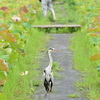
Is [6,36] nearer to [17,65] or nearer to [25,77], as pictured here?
[25,77]

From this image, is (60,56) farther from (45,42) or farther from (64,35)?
(64,35)

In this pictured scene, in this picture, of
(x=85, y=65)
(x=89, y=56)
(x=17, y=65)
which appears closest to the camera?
(x=17, y=65)

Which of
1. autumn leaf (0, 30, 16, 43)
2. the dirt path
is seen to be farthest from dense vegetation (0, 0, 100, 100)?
the dirt path

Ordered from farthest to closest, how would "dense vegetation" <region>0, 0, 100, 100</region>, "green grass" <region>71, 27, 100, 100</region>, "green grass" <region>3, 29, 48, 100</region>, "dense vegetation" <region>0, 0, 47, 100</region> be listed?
1. "green grass" <region>71, 27, 100, 100</region>
2. "green grass" <region>3, 29, 48, 100</region>
3. "dense vegetation" <region>0, 0, 100, 100</region>
4. "dense vegetation" <region>0, 0, 47, 100</region>

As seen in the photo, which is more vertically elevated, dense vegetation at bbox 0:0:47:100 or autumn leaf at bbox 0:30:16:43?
autumn leaf at bbox 0:30:16:43

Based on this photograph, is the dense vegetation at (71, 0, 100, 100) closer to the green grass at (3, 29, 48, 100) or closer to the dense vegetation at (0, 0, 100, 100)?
the dense vegetation at (0, 0, 100, 100)

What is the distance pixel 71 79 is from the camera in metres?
6.05

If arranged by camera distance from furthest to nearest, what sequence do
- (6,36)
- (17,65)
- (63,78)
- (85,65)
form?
(85,65)
(17,65)
(63,78)
(6,36)

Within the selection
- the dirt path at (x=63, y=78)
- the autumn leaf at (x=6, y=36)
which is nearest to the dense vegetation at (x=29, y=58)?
the autumn leaf at (x=6, y=36)

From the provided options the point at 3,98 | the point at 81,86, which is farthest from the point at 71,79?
the point at 3,98

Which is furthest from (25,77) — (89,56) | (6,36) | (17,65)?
(89,56)

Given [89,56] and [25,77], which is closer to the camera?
[25,77]

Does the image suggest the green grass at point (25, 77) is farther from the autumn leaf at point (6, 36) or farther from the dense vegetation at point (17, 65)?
the autumn leaf at point (6, 36)

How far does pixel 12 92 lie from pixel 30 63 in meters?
1.75
